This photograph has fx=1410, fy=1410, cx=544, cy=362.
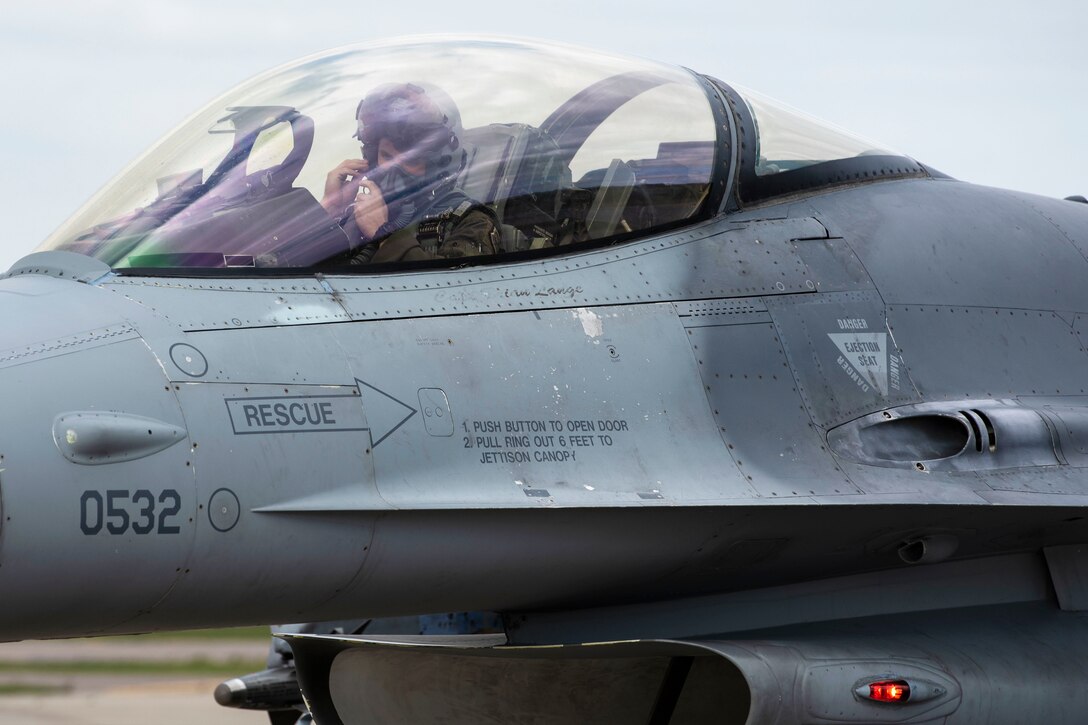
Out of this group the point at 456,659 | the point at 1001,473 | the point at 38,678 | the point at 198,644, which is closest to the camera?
the point at 1001,473

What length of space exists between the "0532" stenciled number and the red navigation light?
90.9 inches

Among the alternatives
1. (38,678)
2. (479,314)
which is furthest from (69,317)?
(38,678)

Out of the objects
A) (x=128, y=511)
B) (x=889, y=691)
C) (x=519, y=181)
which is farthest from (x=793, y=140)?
(x=128, y=511)

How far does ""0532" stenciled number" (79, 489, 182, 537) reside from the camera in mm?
3680

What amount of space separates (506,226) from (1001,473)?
1972mm

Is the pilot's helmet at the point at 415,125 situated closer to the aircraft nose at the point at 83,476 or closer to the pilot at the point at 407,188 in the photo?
the pilot at the point at 407,188

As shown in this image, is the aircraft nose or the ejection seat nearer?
the aircraft nose

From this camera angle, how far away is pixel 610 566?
182 inches

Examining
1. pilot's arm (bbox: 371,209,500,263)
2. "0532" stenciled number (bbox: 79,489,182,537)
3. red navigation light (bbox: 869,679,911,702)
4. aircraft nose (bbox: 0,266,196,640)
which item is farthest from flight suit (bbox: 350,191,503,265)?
red navigation light (bbox: 869,679,911,702)

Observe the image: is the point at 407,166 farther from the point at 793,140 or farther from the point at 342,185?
the point at 793,140

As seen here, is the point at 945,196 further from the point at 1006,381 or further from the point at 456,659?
the point at 456,659

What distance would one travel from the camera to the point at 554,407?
14.9ft

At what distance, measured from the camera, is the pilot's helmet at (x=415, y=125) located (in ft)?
15.8

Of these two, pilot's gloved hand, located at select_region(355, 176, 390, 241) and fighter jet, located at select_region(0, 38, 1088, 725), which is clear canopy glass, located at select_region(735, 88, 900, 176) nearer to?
fighter jet, located at select_region(0, 38, 1088, 725)
